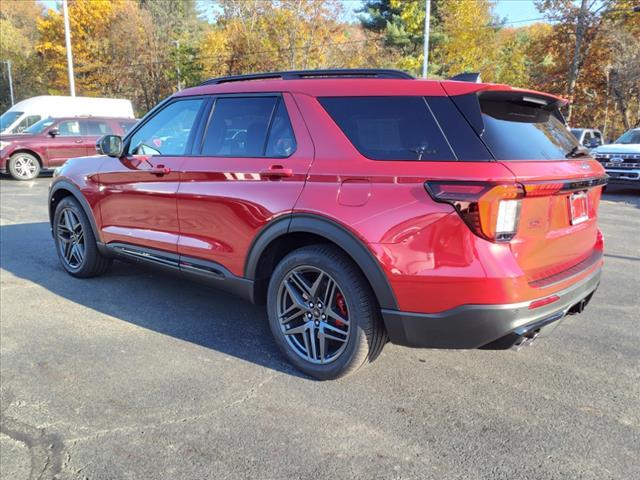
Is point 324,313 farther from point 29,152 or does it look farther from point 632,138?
point 632,138

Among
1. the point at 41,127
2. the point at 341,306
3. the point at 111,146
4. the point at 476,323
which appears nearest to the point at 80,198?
the point at 111,146

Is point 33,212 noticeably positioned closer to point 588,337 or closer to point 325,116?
point 325,116

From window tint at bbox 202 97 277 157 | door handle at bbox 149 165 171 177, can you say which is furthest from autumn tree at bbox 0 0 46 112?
window tint at bbox 202 97 277 157

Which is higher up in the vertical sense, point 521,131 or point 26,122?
point 26,122

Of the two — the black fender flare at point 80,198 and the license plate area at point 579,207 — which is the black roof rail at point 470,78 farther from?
the black fender flare at point 80,198

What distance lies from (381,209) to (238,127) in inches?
56.2

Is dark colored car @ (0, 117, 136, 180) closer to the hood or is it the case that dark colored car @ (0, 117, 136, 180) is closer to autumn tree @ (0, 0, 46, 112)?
the hood

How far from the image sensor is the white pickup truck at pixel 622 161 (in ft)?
41.4

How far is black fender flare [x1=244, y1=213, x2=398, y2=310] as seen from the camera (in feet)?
8.93

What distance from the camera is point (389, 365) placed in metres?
3.35

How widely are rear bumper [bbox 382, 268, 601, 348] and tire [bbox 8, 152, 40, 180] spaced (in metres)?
14.7

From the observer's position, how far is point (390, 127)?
2824 mm

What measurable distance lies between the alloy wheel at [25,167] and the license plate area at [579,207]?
15165 millimetres

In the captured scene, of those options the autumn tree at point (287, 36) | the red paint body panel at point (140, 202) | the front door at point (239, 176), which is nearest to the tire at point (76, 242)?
the red paint body panel at point (140, 202)
